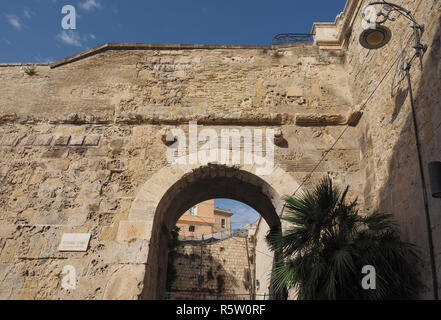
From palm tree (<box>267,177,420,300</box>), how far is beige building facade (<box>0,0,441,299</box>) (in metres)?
0.24

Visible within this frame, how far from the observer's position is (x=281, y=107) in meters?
5.88

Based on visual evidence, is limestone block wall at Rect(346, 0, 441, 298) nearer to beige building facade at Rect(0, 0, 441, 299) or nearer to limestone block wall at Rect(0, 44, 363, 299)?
beige building facade at Rect(0, 0, 441, 299)

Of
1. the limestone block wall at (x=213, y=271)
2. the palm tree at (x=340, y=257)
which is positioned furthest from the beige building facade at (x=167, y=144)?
the limestone block wall at (x=213, y=271)

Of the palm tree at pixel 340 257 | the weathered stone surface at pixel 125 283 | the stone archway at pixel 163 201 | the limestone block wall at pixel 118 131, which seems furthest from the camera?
the limestone block wall at pixel 118 131

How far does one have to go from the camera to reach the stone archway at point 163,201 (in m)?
4.47

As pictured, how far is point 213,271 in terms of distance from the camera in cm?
1579

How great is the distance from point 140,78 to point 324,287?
4.53 metres

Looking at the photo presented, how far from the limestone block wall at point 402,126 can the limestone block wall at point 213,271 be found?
11218 millimetres

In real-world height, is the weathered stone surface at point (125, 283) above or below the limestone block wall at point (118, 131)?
below

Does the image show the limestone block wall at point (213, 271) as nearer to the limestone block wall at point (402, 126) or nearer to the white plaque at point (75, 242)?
the white plaque at point (75, 242)

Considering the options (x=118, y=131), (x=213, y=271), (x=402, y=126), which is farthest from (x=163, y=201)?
(x=213, y=271)

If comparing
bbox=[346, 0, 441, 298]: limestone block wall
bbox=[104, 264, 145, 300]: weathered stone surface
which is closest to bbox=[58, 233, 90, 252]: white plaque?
bbox=[104, 264, 145, 300]: weathered stone surface
